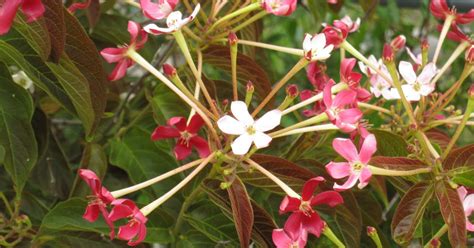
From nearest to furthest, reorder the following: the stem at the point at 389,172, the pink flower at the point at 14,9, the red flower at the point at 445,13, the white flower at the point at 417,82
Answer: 1. the pink flower at the point at 14,9
2. the stem at the point at 389,172
3. the white flower at the point at 417,82
4. the red flower at the point at 445,13

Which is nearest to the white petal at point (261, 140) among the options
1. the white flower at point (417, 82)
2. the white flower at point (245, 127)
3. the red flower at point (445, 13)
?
the white flower at point (245, 127)

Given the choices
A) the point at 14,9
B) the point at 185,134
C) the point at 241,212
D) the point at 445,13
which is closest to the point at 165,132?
the point at 185,134

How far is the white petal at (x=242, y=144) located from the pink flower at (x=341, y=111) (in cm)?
9

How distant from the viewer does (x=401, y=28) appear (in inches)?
77.4

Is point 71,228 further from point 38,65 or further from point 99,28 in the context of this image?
point 99,28

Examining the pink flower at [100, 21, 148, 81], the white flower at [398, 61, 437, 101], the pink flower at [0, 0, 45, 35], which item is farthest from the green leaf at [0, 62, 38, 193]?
the white flower at [398, 61, 437, 101]

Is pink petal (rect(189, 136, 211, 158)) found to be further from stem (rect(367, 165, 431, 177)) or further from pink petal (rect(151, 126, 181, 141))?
stem (rect(367, 165, 431, 177))

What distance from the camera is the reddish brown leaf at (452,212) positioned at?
818 mm

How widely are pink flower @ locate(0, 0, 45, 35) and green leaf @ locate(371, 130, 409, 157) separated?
405 millimetres

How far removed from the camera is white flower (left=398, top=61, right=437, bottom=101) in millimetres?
927

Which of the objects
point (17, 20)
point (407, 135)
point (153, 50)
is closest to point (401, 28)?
A: point (153, 50)

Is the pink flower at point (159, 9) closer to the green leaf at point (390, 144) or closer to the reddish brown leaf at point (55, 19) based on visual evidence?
the reddish brown leaf at point (55, 19)

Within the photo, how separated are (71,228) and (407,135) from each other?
41 centimetres

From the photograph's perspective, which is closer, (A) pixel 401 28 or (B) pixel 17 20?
(B) pixel 17 20
